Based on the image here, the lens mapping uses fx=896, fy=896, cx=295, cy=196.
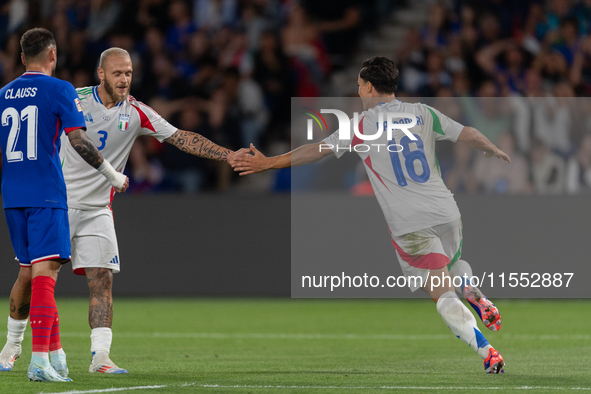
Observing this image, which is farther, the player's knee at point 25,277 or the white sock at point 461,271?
the white sock at point 461,271

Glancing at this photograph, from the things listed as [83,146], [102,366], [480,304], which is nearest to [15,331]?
[102,366]

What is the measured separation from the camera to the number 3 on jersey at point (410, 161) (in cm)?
664

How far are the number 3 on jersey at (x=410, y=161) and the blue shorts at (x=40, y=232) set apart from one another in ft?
7.94

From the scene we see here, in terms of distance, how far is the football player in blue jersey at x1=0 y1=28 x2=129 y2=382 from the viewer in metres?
5.82

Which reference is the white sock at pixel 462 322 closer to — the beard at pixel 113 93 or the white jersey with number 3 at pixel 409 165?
the white jersey with number 3 at pixel 409 165

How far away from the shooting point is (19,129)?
19.2 feet

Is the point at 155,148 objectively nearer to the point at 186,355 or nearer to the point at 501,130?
the point at 501,130

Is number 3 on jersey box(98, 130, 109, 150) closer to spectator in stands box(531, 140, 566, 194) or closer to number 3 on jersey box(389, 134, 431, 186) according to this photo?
number 3 on jersey box(389, 134, 431, 186)

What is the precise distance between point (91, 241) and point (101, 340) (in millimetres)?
760

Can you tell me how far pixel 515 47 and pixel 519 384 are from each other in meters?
10.00

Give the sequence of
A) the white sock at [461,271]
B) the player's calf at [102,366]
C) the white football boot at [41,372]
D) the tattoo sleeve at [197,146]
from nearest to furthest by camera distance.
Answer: the white football boot at [41,372] < the player's calf at [102,366] < the white sock at [461,271] < the tattoo sleeve at [197,146]

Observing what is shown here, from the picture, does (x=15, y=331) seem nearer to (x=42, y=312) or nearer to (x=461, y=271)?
(x=42, y=312)

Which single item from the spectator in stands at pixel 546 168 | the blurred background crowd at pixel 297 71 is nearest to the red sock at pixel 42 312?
the blurred background crowd at pixel 297 71

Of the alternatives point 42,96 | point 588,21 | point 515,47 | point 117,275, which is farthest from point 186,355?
point 588,21
